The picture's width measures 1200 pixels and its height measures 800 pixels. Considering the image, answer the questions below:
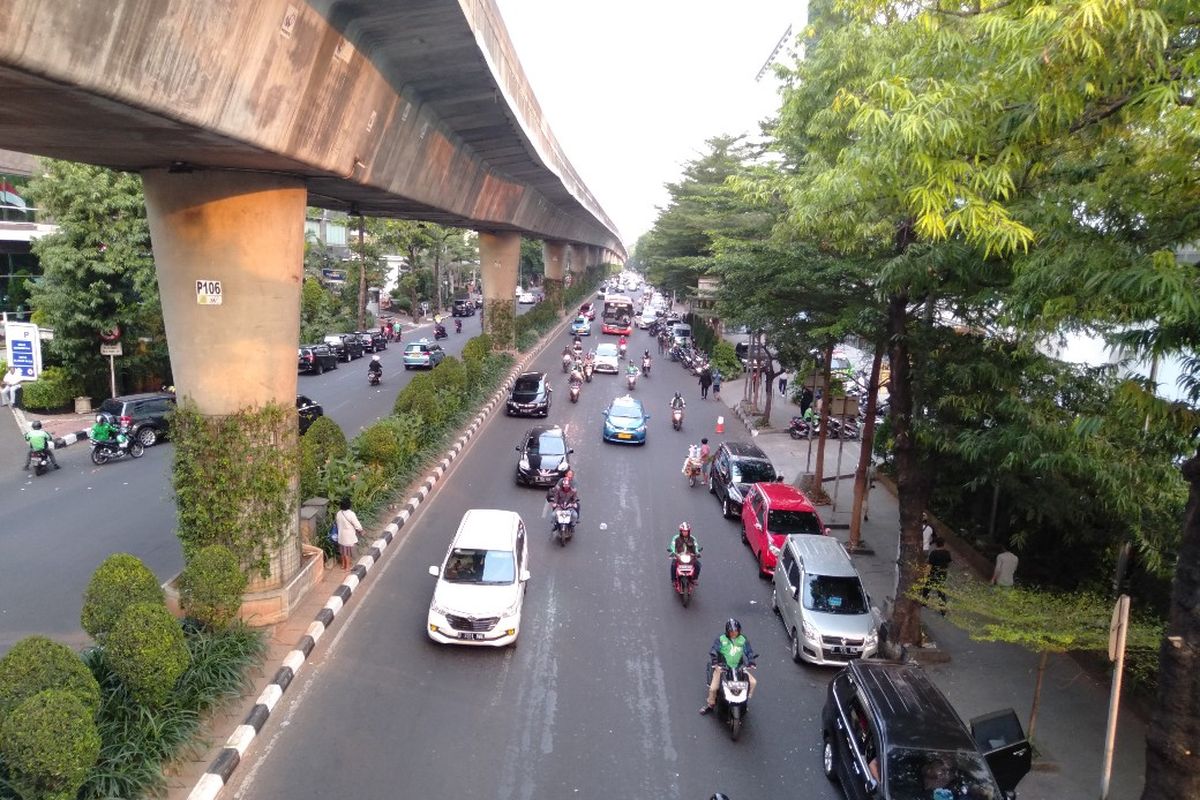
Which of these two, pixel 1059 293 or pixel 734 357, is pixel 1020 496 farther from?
pixel 734 357

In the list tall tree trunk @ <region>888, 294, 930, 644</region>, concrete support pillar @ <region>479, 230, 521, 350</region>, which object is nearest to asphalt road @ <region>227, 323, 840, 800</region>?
tall tree trunk @ <region>888, 294, 930, 644</region>

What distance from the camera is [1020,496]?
35.6 ft

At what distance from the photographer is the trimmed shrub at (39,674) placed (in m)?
6.00

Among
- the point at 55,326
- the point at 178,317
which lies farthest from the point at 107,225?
the point at 178,317

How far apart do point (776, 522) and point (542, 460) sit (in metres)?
6.16

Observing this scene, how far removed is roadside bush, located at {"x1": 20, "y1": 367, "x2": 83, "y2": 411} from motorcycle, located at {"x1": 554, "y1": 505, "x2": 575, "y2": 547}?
1870cm

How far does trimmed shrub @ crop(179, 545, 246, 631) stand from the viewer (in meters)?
8.53

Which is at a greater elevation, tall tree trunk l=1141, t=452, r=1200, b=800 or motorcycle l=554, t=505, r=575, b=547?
tall tree trunk l=1141, t=452, r=1200, b=800

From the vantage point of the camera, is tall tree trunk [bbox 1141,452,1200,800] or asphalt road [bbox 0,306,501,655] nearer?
tall tree trunk [bbox 1141,452,1200,800]

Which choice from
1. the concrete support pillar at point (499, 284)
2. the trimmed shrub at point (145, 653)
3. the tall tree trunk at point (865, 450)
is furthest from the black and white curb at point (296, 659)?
the concrete support pillar at point (499, 284)

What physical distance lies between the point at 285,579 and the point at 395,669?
2305mm

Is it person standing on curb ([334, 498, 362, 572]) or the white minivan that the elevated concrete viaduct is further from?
the white minivan

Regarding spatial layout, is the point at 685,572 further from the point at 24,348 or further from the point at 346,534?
the point at 24,348

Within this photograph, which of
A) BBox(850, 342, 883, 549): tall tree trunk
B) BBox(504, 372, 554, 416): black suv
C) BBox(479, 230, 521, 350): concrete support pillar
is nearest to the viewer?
BBox(850, 342, 883, 549): tall tree trunk
